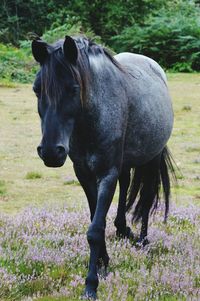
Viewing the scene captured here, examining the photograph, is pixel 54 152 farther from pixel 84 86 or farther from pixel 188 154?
pixel 188 154

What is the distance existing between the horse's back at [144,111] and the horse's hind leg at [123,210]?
0.49 metres

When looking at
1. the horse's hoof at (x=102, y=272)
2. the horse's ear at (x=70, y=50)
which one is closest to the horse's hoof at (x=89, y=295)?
the horse's hoof at (x=102, y=272)

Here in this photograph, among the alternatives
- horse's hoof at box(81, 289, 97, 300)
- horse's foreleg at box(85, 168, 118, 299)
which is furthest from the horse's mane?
horse's hoof at box(81, 289, 97, 300)

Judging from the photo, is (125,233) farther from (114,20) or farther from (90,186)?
(114,20)

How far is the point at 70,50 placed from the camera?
159 inches

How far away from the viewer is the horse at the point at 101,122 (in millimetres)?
3988

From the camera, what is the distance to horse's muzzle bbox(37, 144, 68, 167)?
3873 mm

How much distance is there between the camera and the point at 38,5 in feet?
104

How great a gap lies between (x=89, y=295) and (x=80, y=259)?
2.86 feet

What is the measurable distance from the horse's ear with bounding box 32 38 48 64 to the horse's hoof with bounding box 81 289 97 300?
67.4 inches

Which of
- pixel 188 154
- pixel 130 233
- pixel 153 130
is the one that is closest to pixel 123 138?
pixel 153 130

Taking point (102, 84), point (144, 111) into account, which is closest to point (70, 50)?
point (102, 84)

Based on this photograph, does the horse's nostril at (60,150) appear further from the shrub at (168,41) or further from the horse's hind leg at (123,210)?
the shrub at (168,41)

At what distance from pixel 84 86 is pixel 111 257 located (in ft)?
5.98
